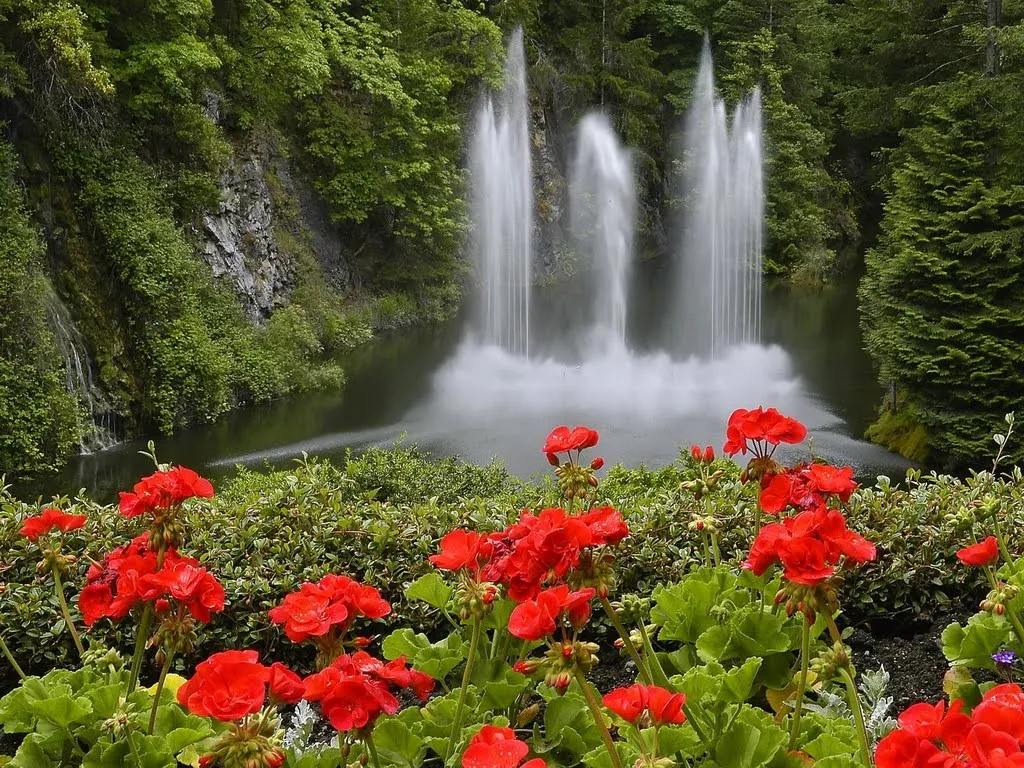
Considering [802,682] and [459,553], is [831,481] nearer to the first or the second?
[802,682]

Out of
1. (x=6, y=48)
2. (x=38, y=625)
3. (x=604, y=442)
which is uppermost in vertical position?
(x=6, y=48)

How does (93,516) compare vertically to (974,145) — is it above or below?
below

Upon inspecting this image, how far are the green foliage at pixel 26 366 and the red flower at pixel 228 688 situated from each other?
8183 millimetres

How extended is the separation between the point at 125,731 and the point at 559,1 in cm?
2530

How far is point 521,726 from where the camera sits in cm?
140

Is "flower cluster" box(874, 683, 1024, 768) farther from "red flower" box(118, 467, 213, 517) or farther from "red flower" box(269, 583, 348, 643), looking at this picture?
"red flower" box(118, 467, 213, 517)

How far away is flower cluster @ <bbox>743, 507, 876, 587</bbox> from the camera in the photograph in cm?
95

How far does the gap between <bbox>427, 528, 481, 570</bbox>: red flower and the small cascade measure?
8.86m

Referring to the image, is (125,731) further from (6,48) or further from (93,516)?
(6,48)

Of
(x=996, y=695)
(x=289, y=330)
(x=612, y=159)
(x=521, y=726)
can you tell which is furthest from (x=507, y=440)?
→ (x=612, y=159)

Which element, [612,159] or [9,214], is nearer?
[9,214]

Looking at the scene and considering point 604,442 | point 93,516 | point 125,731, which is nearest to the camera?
point 125,731

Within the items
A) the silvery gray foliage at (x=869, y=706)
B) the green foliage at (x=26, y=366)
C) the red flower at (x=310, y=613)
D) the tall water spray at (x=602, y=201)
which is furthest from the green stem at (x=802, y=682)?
the tall water spray at (x=602, y=201)

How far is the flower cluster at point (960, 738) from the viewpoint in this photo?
0.69m
